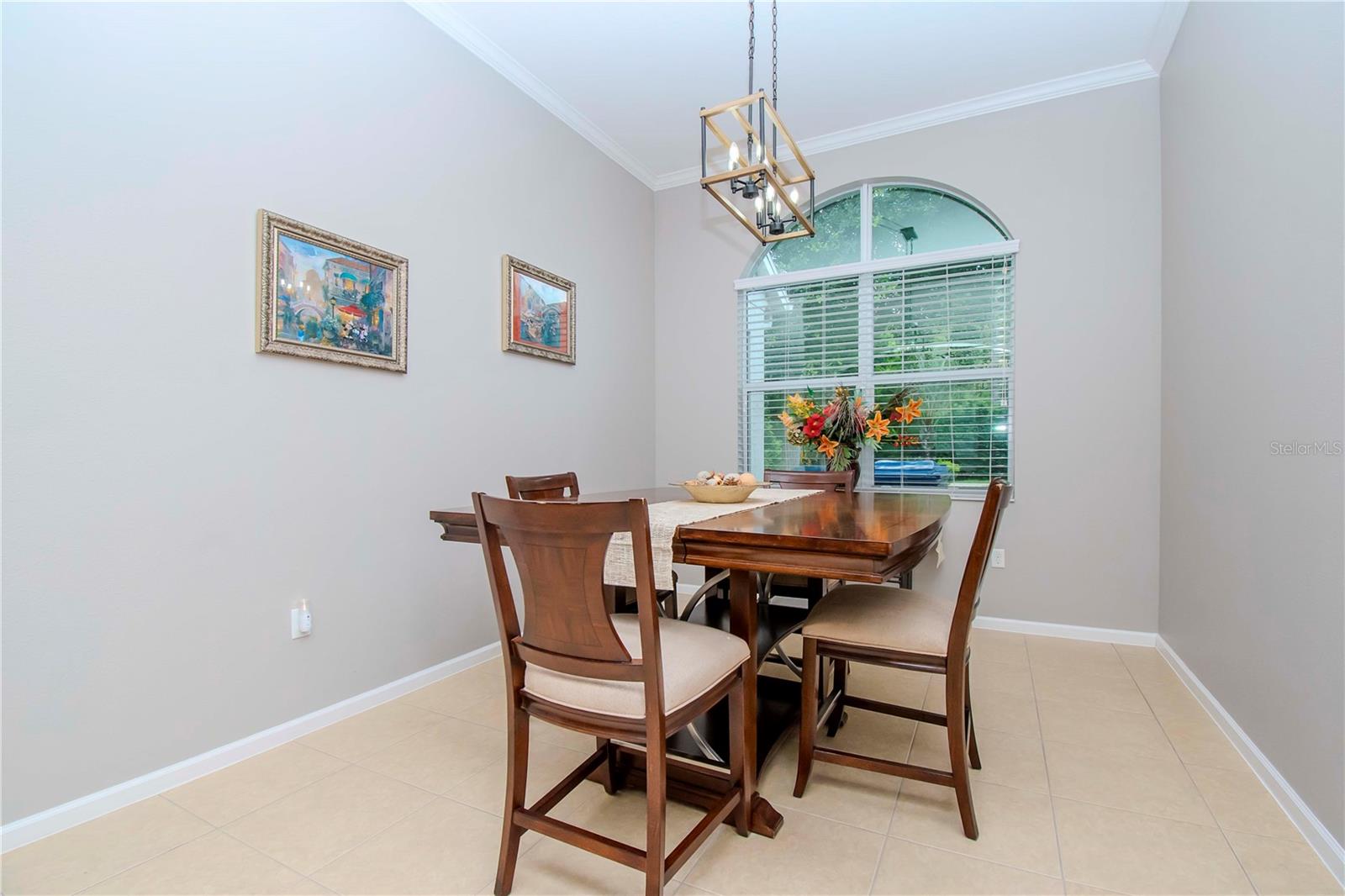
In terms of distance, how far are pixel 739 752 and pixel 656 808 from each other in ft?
1.24

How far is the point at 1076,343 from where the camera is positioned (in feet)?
10.4

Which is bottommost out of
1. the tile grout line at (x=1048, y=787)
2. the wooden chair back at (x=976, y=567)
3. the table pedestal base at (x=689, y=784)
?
the tile grout line at (x=1048, y=787)

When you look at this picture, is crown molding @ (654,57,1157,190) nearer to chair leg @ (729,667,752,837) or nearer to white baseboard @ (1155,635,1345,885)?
white baseboard @ (1155,635,1345,885)

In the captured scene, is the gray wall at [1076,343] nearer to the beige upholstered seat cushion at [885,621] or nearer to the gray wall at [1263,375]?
the gray wall at [1263,375]

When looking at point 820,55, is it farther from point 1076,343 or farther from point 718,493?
point 718,493

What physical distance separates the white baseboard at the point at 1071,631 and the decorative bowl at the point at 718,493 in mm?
1677

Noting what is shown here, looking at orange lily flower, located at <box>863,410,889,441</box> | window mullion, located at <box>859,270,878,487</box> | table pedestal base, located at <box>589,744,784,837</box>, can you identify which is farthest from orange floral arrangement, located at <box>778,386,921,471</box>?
table pedestal base, located at <box>589,744,784,837</box>

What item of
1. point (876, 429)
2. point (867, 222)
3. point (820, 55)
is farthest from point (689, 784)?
point (867, 222)

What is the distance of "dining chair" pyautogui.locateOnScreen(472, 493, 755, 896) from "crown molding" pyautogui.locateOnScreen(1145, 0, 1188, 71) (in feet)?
10.5

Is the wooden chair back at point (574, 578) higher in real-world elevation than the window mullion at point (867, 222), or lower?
lower

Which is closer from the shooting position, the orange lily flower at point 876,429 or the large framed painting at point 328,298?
the large framed painting at point 328,298

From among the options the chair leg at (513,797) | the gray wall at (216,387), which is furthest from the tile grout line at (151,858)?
the chair leg at (513,797)

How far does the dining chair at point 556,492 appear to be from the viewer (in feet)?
6.74

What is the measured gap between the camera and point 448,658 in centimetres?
274
